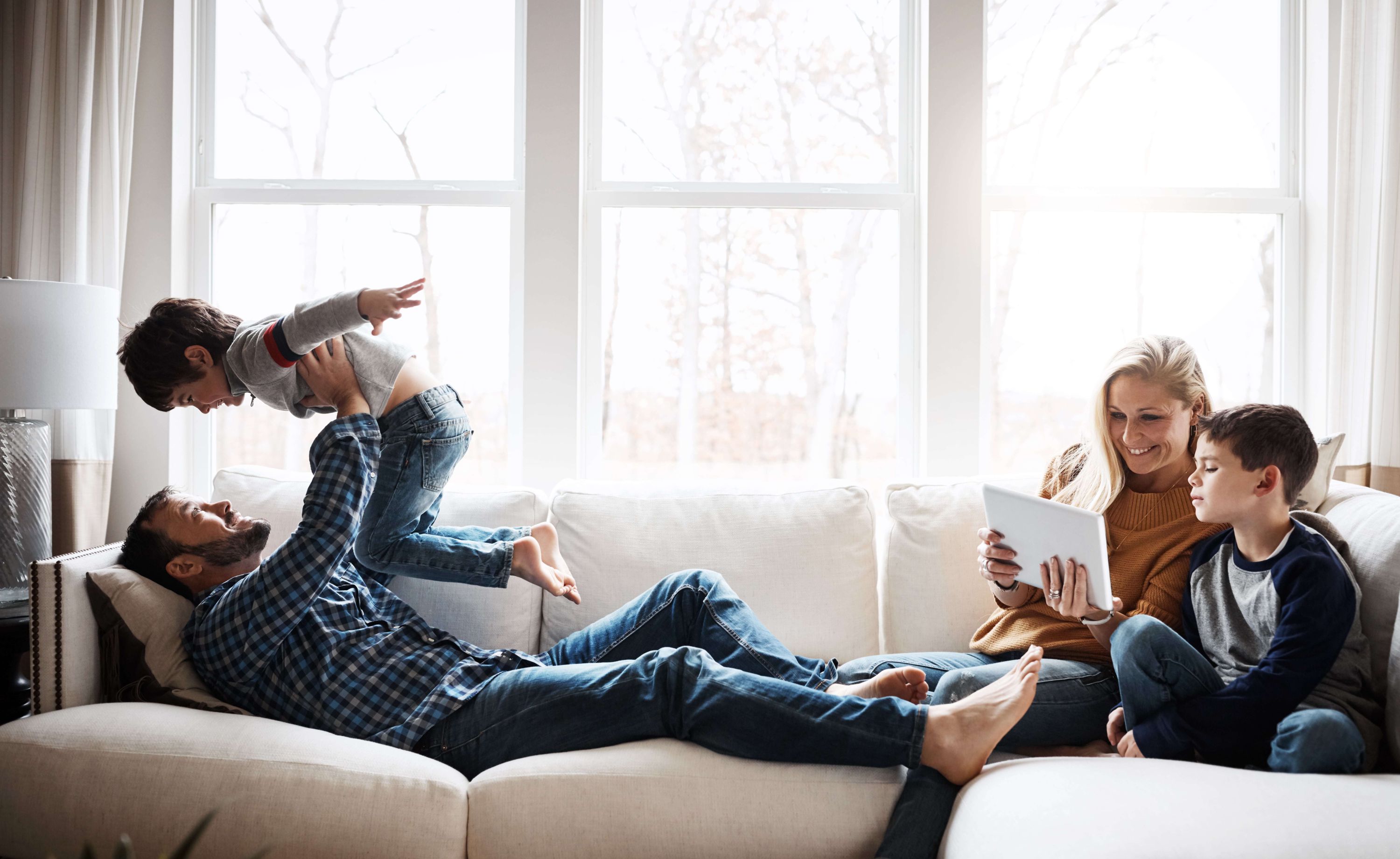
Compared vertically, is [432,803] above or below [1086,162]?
below

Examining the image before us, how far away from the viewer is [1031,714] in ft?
5.32

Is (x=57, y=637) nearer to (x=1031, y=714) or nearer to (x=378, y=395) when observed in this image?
(x=378, y=395)

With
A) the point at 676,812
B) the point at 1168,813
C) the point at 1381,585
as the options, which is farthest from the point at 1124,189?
the point at 676,812

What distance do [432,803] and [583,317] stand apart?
1674 millimetres

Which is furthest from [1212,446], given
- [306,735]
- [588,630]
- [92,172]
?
[92,172]

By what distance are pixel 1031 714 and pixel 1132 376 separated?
0.70 meters

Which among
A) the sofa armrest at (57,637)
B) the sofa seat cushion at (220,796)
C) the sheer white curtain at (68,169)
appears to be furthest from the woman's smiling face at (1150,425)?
the sheer white curtain at (68,169)

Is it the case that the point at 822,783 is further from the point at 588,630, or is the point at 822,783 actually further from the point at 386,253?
the point at 386,253

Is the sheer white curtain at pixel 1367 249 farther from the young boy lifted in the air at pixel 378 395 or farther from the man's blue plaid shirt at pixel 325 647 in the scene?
the man's blue plaid shirt at pixel 325 647

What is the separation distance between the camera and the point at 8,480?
2.18 metres

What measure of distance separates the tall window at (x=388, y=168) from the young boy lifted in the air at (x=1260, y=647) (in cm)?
193

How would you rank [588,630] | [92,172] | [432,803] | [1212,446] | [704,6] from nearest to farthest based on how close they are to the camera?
[432,803] → [1212,446] → [588,630] → [92,172] → [704,6]

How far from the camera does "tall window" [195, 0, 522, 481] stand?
9.19ft

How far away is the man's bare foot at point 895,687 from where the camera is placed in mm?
1681
